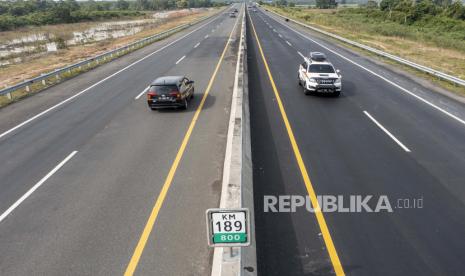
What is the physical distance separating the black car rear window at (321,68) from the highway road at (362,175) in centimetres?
142

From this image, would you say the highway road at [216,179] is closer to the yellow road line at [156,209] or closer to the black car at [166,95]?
the yellow road line at [156,209]

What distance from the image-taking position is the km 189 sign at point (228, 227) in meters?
5.05

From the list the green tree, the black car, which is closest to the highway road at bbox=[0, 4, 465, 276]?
the black car

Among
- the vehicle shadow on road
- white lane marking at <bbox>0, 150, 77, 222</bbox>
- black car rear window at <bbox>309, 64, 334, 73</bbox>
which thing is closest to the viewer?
white lane marking at <bbox>0, 150, 77, 222</bbox>

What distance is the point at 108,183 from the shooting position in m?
10.2

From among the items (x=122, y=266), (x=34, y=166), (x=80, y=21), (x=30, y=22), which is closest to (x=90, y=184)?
(x=34, y=166)

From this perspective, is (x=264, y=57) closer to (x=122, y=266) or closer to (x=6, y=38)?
(x=122, y=266)

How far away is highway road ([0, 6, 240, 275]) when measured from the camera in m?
7.12

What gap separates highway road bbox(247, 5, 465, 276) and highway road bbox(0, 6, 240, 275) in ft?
4.90

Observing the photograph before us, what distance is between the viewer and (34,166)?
11516 mm

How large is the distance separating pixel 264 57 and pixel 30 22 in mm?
71746
